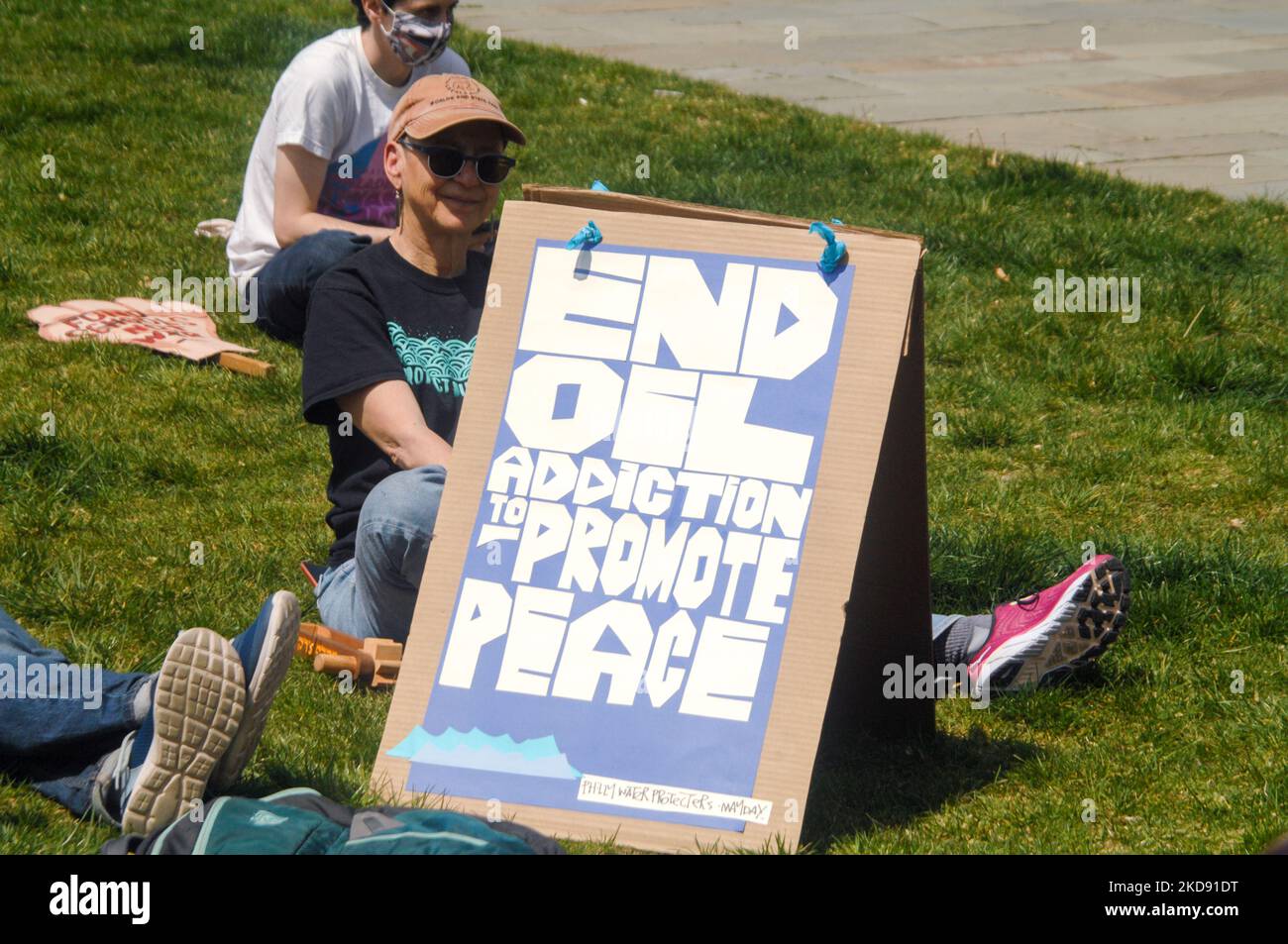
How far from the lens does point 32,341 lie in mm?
6895

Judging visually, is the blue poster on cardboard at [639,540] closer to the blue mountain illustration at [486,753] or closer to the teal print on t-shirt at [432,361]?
the blue mountain illustration at [486,753]

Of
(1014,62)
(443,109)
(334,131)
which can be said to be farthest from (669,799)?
(1014,62)

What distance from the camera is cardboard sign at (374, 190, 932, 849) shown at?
348 cm

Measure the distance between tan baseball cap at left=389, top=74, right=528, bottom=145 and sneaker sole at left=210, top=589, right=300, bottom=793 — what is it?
4.66 feet

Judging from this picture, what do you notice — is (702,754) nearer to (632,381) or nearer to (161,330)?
(632,381)

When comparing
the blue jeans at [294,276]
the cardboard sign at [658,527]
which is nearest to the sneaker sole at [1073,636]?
the cardboard sign at [658,527]

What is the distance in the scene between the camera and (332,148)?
Answer: 22.1ft

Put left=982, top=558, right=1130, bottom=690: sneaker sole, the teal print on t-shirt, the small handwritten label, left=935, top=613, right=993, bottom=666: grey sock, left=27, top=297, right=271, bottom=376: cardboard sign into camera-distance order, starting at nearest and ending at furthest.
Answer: the small handwritten label
left=982, top=558, right=1130, bottom=690: sneaker sole
the teal print on t-shirt
left=935, top=613, right=993, bottom=666: grey sock
left=27, top=297, right=271, bottom=376: cardboard sign

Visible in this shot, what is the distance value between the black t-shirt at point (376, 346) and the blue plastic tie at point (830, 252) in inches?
44.8

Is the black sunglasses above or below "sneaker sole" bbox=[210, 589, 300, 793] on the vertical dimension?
above

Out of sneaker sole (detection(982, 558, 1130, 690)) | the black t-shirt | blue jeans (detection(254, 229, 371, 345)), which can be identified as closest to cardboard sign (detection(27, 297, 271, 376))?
blue jeans (detection(254, 229, 371, 345))

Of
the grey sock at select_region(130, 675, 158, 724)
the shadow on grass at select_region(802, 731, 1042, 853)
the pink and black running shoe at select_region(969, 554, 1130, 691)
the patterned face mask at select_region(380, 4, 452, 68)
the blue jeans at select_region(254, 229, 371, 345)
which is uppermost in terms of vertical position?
the patterned face mask at select_region(380, 4, 452, 68)

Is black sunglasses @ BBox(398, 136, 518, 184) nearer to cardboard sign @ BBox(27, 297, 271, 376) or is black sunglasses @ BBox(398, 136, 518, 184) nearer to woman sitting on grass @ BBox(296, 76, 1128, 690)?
woman sitting on grass @ BBox(296, 76, 1128, 690)

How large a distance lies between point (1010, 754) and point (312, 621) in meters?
1.95
